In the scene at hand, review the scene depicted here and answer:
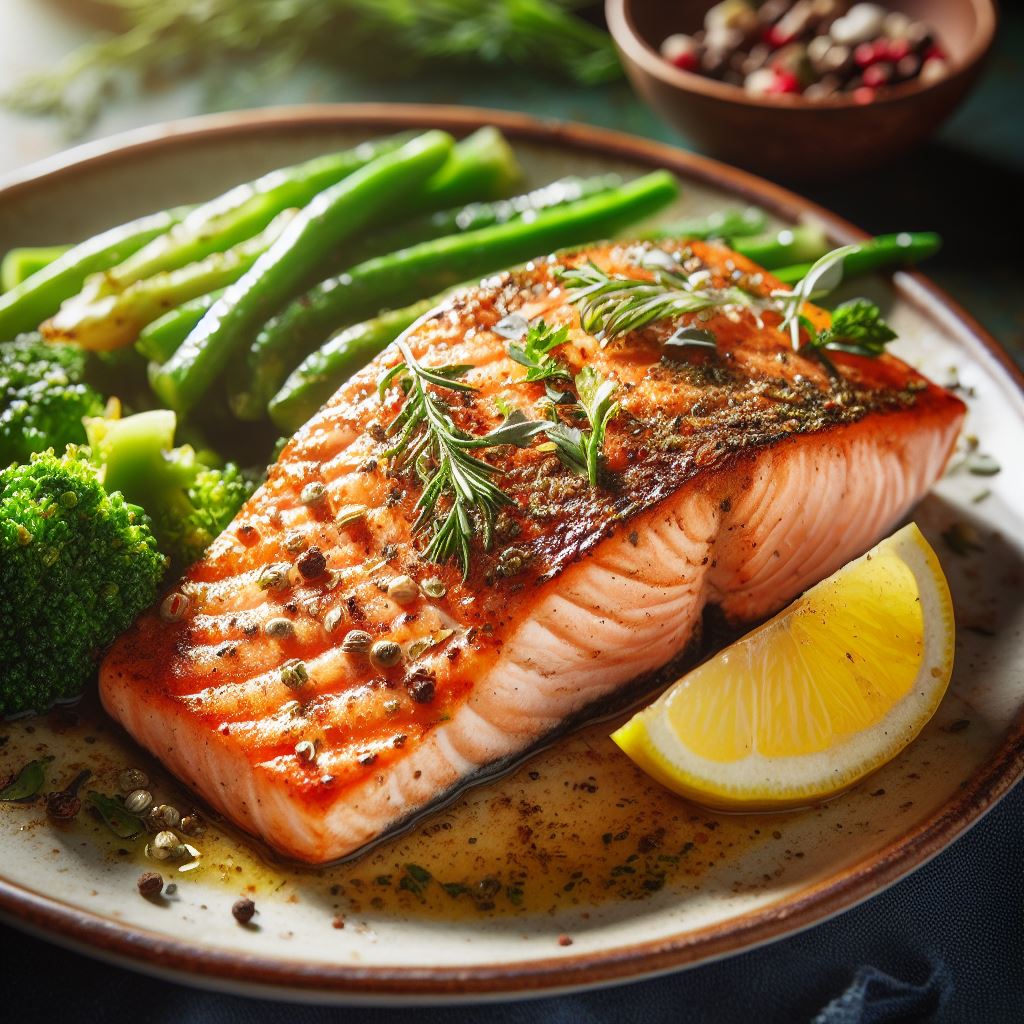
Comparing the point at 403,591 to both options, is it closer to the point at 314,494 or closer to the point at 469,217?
the point at 314,494


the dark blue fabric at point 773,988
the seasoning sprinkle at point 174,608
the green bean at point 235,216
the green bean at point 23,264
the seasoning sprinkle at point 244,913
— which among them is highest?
the green bean at point 23,264

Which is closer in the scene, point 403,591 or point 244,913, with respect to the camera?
point 244,913

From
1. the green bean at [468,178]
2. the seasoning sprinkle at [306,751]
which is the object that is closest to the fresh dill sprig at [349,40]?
the green bean at [468,178]

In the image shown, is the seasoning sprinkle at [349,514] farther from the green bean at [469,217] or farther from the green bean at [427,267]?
the green bean at [469,217]

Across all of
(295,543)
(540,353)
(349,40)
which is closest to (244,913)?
(295,543)

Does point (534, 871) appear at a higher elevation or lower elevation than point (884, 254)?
lower

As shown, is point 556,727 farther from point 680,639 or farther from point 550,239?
point 550,239

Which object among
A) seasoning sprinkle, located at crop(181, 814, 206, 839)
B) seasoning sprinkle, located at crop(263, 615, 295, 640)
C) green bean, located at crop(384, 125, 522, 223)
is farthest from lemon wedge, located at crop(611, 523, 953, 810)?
green bean, located at crop(384, 125, 522, 223)

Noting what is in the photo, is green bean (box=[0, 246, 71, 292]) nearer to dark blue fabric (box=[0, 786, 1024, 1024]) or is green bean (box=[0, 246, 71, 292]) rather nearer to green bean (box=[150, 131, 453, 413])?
green bean (box=[150, 131, 453, 413])
